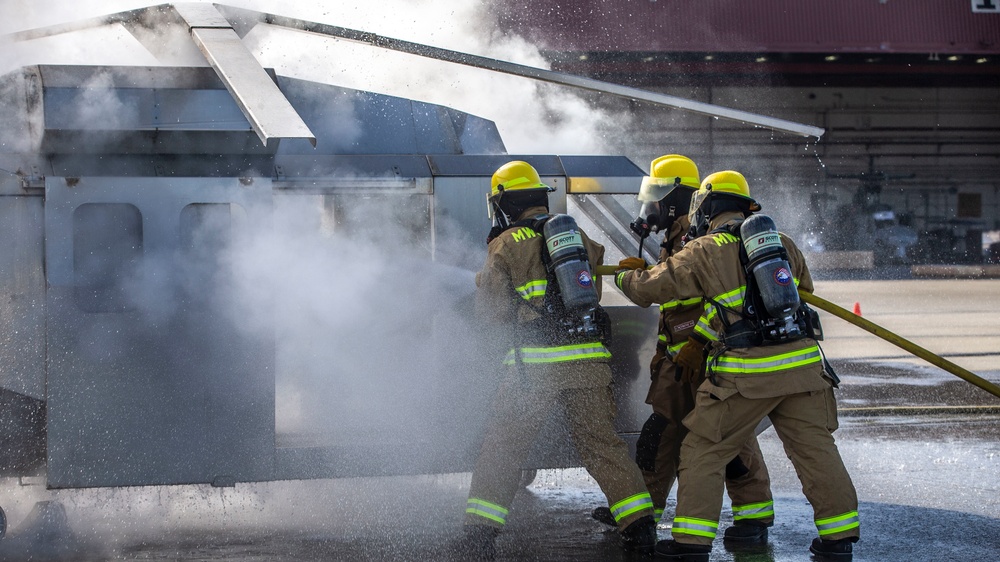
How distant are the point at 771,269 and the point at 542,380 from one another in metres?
1.07

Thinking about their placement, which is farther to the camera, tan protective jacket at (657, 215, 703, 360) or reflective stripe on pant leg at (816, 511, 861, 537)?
tan protective jacket at (657, 215, 703, 360)

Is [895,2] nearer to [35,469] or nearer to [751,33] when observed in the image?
[751,33]

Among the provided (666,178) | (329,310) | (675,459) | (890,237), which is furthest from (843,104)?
(329,310)

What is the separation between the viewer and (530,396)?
15.0 ft

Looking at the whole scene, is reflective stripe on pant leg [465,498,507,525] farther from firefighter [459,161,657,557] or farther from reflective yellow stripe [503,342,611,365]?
reflective yellow stripe [503,342,611,365]

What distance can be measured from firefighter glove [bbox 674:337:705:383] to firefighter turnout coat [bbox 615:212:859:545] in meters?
0.16

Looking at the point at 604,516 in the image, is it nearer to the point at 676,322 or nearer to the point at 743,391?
the point at 676,322

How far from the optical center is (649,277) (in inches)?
178

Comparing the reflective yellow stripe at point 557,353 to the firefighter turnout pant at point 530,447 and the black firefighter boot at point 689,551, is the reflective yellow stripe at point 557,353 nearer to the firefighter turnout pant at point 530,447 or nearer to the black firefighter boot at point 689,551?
the firefighter turnout pant at point 530,447

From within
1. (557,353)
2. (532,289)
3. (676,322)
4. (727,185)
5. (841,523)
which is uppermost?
(727,185)

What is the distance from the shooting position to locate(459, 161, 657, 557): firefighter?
453 cm

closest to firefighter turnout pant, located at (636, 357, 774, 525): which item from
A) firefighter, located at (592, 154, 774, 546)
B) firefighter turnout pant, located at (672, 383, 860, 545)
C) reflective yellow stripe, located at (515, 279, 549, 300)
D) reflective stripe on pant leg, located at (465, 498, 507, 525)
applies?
firefighter, located at (592, 154, 774, 546)

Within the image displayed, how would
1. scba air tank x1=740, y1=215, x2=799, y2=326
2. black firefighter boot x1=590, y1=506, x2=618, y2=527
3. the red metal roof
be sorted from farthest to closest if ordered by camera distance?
the red metal roof → black firefighter boot x1=590, y1=506, x2=618, y2=527 → scba air tank x1=740, y1=215, x2=799, y2=326

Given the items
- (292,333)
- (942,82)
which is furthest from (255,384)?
(942,82)
